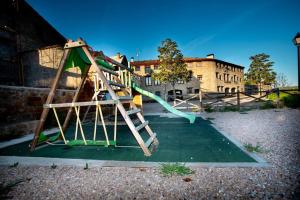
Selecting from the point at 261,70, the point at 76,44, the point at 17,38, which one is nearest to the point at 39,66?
the point at 17,38

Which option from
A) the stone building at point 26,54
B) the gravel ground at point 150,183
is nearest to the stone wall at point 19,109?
the stone building at point 26,54

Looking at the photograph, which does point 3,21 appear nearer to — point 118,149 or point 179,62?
point 118,149

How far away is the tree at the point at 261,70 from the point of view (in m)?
42.8

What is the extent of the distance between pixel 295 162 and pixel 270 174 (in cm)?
84

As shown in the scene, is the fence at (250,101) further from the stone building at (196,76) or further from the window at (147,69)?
the window at (147,69)

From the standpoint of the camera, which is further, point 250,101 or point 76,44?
point 250,101

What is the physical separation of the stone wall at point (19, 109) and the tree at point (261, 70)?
50.0m

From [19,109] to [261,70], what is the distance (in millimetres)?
52069

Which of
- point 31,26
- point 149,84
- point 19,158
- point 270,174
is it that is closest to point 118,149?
point 19,158

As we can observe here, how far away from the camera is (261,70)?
4412 cm

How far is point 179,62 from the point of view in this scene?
3070 centimetres

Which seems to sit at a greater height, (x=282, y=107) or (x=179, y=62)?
(x=179, y=62)

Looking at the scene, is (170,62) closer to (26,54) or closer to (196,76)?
(196,76)

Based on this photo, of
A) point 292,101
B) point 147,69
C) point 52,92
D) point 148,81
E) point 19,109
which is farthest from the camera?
point 147,69
